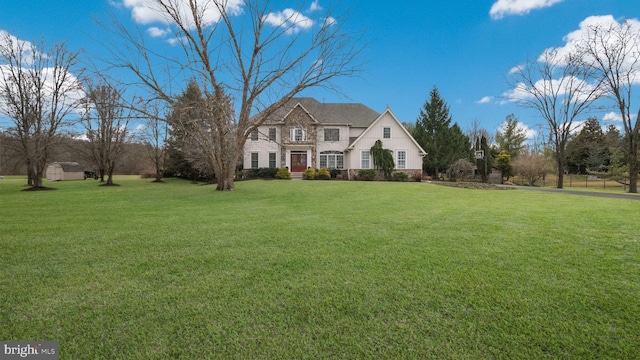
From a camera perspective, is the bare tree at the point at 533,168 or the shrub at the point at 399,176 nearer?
the shrub at the point at 399,176

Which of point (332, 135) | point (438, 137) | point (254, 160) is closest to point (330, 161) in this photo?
point (332, 135)

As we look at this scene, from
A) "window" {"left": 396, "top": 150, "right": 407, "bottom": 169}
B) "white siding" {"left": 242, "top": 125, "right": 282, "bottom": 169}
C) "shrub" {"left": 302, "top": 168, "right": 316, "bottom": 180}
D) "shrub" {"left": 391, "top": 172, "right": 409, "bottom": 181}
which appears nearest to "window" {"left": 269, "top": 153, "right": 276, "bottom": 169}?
"white siding" {"left": 242, "top": 125, "right": 282, "bottom": 169}

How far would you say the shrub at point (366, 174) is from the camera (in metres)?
24.0

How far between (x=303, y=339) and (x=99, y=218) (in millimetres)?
7257

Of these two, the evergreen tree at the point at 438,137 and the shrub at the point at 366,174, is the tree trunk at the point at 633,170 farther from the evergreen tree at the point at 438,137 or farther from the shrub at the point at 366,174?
the shrub at the point at 366,174

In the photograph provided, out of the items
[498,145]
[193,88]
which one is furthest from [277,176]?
[498,145]

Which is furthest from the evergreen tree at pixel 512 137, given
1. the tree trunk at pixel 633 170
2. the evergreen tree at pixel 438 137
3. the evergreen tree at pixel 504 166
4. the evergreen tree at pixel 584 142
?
the tree trunk at pixel 633 170

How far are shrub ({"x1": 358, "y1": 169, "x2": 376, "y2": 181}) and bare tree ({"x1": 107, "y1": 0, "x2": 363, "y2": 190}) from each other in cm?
1180

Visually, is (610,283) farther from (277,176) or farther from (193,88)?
(193,88)

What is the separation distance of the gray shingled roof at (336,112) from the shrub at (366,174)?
5807mm

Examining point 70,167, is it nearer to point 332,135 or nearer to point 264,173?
point 264,173

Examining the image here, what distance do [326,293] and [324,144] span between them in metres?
24.5

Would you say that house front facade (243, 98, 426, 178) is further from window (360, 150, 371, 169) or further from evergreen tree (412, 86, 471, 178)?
evergreen tree (412, 86, 471, 178)

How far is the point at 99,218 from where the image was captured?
696 cm
